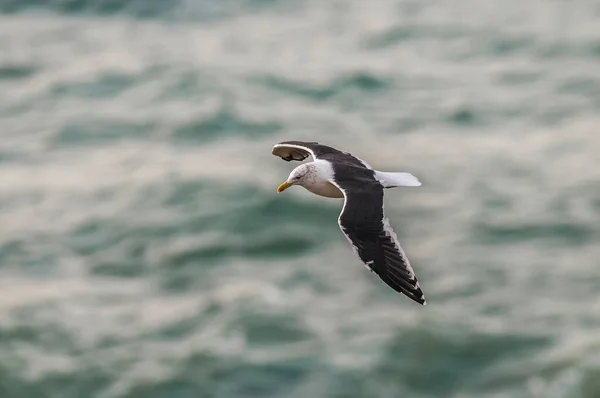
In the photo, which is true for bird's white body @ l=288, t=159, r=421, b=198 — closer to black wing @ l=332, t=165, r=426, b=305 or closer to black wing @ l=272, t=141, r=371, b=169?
black wing @ l=332, t=165, r=426, b=305

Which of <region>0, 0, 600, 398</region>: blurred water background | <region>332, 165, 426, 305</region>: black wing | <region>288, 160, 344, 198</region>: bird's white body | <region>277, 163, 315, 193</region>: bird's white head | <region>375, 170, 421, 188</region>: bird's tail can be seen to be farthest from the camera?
<region>0, 0, 600, 398</region>: blurred water background

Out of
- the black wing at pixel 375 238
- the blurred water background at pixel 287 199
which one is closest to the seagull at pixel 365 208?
the black wing at pixel 375 238

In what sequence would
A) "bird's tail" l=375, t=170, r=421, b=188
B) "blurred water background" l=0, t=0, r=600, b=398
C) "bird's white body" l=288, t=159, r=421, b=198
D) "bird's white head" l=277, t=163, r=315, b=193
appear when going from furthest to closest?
"blurred water background" l=0, t=0, r=600, b=398
"bird's white head" l=277, t=163, r=315, b=193
"bird's white body" l=288, t=159, r=421, b=198
"bird's tail" l=375, t=170, r=421, b=188

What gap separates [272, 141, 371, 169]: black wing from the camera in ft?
47.1

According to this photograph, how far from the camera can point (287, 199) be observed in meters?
29.8

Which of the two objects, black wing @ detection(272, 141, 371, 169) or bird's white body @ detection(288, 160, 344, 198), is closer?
bird's white body @ detection(288, 160, 344, 198)

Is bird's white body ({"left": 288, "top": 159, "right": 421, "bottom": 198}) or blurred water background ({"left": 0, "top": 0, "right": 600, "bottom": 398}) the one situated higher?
blurred water background ({"left": 0, "top": 0, "right": 600, "bottom": 398})

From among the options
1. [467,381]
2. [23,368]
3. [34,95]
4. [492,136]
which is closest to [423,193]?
[492,136]

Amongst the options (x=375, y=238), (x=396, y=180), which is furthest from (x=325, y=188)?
(x=375, y=238)

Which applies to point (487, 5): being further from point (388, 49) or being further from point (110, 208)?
point (110, 208)

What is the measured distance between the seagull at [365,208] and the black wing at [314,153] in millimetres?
13

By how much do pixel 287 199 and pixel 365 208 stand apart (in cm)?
1733

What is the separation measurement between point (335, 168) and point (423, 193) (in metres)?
16.3

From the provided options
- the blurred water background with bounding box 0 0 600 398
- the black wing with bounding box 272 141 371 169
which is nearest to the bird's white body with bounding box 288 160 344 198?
the black wing with bounding box 272 141 371 169
